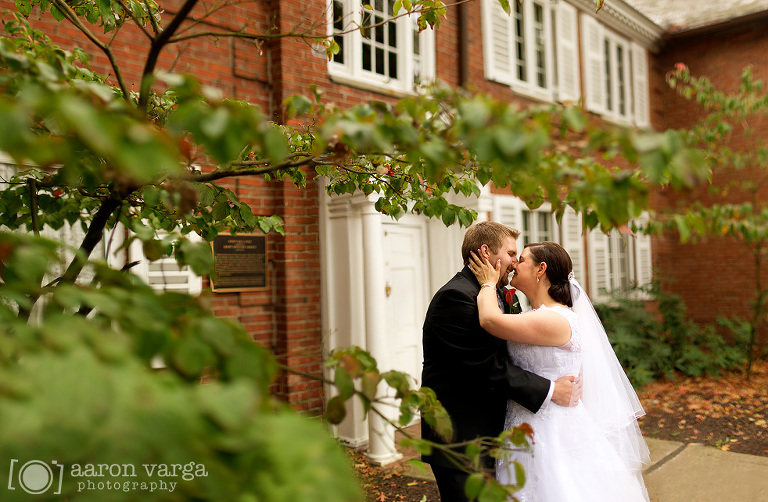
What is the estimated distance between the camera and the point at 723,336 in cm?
1235

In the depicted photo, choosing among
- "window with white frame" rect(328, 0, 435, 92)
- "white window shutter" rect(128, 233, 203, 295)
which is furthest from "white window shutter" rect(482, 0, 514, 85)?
"white window shutter" rect(128, 233, 203, 295)

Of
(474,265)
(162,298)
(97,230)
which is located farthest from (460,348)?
(162,298)

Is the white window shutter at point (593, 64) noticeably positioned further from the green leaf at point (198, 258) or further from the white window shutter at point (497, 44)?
the green leaf at point (198, 258)

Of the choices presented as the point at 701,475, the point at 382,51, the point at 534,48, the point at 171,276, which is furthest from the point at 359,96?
the point at 701,475

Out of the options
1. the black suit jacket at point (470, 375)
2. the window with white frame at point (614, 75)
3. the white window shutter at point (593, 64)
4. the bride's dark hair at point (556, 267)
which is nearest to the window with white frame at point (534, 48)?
the white window shutter at point (593, 64)

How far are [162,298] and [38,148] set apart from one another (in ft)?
1.52

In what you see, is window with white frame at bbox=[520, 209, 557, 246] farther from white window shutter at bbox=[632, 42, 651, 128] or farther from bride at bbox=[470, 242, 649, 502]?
bride at bbox=[470, 242, 649, 502]

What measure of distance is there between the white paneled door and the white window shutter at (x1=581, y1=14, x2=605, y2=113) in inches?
213

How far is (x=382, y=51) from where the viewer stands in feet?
24.7

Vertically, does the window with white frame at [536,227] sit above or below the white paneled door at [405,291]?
above

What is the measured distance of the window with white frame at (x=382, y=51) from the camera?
699 cm

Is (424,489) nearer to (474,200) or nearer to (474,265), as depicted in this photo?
(474,265)

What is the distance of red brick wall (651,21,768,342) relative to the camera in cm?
1208

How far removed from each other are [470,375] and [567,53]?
8.84m
